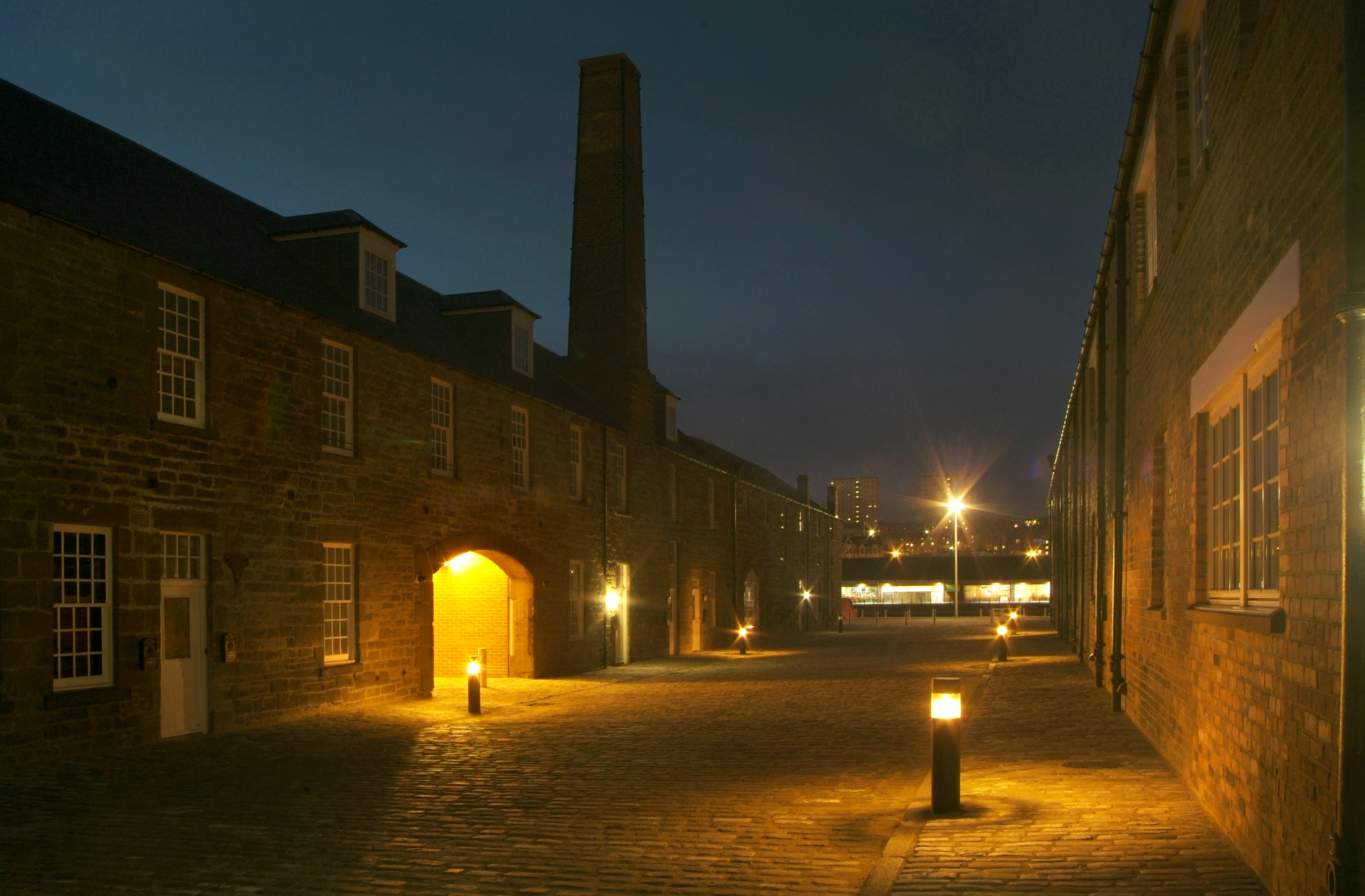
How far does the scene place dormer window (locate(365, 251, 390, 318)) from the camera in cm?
1941

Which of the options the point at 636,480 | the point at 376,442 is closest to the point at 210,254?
the point at 376,442

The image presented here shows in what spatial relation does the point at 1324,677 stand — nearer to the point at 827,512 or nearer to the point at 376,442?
the point at 376,442

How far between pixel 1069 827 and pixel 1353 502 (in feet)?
13.6

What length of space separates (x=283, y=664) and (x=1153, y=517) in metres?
11.3

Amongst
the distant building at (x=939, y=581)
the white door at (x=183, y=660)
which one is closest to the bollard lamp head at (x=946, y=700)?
the white door at (x=183, y=660)

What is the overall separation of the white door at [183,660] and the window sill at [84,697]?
0.82m

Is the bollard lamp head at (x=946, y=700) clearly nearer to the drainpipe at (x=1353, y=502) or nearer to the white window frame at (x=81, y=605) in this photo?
the drainpipe at (x=1353, y=502)

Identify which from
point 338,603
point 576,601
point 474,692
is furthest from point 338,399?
point 576,601

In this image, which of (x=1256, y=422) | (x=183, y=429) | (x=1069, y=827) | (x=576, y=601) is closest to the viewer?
(x=1256, y=422)

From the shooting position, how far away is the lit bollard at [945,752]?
842 cm

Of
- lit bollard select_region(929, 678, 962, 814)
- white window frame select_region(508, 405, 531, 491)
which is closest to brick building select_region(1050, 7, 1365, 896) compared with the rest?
lit bollard select_region(929, 678, 962, 814)

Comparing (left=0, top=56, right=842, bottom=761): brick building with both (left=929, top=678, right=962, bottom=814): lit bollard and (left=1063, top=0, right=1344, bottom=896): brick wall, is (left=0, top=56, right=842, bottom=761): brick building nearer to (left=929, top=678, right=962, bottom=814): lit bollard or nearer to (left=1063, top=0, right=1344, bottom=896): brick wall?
(left=929, top=678, right=962, bottom=814): lit bollard

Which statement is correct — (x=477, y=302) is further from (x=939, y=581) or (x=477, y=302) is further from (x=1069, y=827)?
(x=939, y=581)

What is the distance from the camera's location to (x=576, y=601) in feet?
88.3
